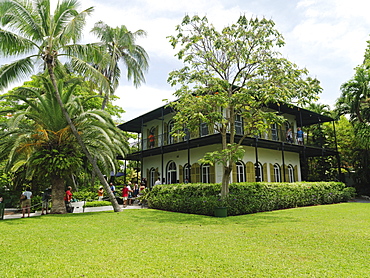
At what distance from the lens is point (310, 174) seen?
25.4 meters

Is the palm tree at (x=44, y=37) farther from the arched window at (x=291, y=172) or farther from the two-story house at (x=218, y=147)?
the arched window at (x=291, y=172)

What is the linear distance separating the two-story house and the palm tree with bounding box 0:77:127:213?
20.6 ft

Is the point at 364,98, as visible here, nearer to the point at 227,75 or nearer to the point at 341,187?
the point at 341,187

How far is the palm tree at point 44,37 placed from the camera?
11617 millimetres

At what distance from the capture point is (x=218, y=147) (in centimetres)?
1716

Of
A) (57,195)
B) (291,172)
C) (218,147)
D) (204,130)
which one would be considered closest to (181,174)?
(204,130)

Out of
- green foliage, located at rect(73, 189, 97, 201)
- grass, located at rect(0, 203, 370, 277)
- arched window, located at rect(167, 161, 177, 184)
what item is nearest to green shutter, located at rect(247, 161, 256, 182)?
arched window, located at rect(167, 161, 177, 184)

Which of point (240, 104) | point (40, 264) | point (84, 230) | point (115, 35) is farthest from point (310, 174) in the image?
point (40, 264)

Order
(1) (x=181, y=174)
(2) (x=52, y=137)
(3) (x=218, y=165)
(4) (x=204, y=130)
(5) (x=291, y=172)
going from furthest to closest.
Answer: (5) (x=291, y=172) → (1) (x=181, y=174) → (4) (x=204, y=130) → (3) (x=218, y=165) → (2) (x=52, y=137)

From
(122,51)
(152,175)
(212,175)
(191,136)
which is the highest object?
(122,51)

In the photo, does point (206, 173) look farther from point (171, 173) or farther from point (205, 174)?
point (171, 173)

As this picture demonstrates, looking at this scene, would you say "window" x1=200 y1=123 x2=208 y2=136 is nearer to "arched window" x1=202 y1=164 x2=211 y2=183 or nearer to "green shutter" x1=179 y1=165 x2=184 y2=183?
"arched window" x1=202 y1=164 x2=211 y2=183

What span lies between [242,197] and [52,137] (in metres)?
9.08

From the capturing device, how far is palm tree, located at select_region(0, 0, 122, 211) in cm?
1162
